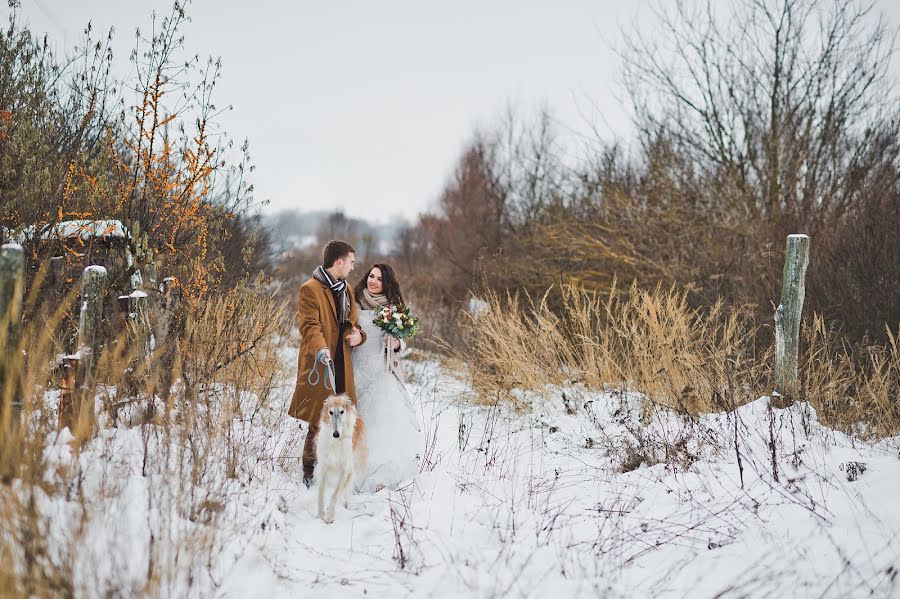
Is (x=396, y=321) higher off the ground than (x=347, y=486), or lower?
higher

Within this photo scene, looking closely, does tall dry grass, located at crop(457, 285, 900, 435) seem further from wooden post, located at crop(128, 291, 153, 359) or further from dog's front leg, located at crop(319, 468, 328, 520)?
wooden post, located at crop(128, 291, 153, 359)

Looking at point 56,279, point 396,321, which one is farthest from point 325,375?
point 56,279

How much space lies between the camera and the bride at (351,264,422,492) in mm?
3891

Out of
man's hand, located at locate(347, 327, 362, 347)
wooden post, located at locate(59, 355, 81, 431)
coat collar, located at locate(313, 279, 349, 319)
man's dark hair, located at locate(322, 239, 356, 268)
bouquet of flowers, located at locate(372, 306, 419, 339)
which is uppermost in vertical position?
man's dark hair, located at locate(322, 239, 356, 268)

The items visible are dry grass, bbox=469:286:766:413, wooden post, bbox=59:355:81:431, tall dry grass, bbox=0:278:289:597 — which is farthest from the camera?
dry grass, bbox=469:286:766:413

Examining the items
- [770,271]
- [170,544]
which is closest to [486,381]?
[770,271]

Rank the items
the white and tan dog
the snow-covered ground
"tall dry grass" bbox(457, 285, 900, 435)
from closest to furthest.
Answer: the snow-covered ground
the white and tan dog
"tall dry grass" bbox(457, 285, 900, 435)

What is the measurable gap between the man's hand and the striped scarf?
0.11 metres

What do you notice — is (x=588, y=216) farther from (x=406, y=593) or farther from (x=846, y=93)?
(x=406, y=593)

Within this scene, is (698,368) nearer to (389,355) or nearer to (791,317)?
(791,317)

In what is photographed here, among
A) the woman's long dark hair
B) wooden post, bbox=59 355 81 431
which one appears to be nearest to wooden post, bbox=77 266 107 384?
wooden post, bbox=59 355 81 431

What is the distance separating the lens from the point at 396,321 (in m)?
3.88

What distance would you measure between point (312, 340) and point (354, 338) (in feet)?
1.01

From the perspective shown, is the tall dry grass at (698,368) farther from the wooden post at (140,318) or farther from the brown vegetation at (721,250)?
the wooden post at (140,318)
